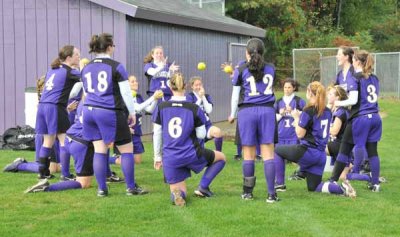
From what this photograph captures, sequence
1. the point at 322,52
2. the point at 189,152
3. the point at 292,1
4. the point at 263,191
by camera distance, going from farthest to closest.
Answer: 1. the point at 292,1
2. the point at 322,52
3. the point at 263,191
4. the point at 189,152

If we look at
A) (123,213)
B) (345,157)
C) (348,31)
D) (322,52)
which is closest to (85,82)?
(123,213)

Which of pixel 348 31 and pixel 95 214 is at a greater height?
pixel 348 31

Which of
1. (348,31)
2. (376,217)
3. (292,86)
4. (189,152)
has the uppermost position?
(348,31)

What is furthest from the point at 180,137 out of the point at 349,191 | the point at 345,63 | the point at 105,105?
the point at 345,63

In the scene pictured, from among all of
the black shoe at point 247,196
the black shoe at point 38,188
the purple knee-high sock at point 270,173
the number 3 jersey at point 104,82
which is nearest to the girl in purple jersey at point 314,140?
the purple knee-high sock at point 270,173

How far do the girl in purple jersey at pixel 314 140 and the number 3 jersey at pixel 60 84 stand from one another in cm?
317

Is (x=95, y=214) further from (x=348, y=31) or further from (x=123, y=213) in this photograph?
(x=348, y=31)

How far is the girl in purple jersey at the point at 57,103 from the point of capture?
9.09m

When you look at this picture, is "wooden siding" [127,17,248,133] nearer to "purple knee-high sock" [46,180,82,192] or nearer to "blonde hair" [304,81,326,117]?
"purple knee-high sock" [46,180,82,192]

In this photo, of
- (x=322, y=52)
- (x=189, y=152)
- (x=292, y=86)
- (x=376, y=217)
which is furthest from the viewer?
(x=322, y=52)

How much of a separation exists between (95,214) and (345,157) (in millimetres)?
3538

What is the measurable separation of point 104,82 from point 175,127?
1076 millimetres

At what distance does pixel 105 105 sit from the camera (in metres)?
7.80

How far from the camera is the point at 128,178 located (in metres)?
8.00
